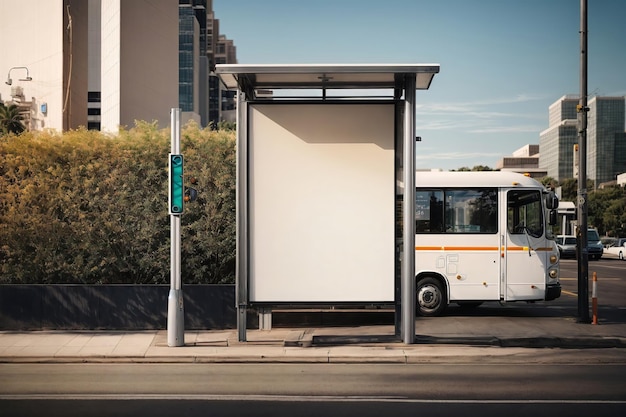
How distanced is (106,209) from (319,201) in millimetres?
5173

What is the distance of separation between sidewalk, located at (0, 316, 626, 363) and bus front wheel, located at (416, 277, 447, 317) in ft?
3.73

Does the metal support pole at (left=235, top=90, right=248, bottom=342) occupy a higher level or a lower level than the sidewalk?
higher

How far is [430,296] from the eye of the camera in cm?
1667

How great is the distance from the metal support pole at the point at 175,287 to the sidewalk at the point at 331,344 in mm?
255

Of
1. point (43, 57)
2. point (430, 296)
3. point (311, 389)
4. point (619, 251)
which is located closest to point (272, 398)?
point (311, 389)

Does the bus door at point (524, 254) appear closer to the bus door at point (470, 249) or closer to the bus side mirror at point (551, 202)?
the bus door at point (470, 249)

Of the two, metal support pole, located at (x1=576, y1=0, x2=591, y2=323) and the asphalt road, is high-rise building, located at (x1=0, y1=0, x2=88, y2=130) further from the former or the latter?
the asphalt road

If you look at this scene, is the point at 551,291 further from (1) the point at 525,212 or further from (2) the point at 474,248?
(2) the point at 474,248

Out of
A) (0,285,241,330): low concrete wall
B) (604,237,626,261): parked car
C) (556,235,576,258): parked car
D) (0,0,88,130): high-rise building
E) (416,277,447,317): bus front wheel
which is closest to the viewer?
(0,285,241,330): low concrete wall

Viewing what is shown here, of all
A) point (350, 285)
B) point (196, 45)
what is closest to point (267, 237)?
point (350, 285)

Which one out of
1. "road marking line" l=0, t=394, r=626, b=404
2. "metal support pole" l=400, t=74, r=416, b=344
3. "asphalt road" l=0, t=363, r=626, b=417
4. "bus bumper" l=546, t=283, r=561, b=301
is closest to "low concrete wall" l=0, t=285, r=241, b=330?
"asphalt road" l=0, t=363, r=626, b=417

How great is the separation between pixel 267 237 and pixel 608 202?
273 ft

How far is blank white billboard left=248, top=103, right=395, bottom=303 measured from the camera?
43.4 ft

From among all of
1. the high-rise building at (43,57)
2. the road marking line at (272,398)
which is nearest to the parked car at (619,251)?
the road marking line at (272,398)
